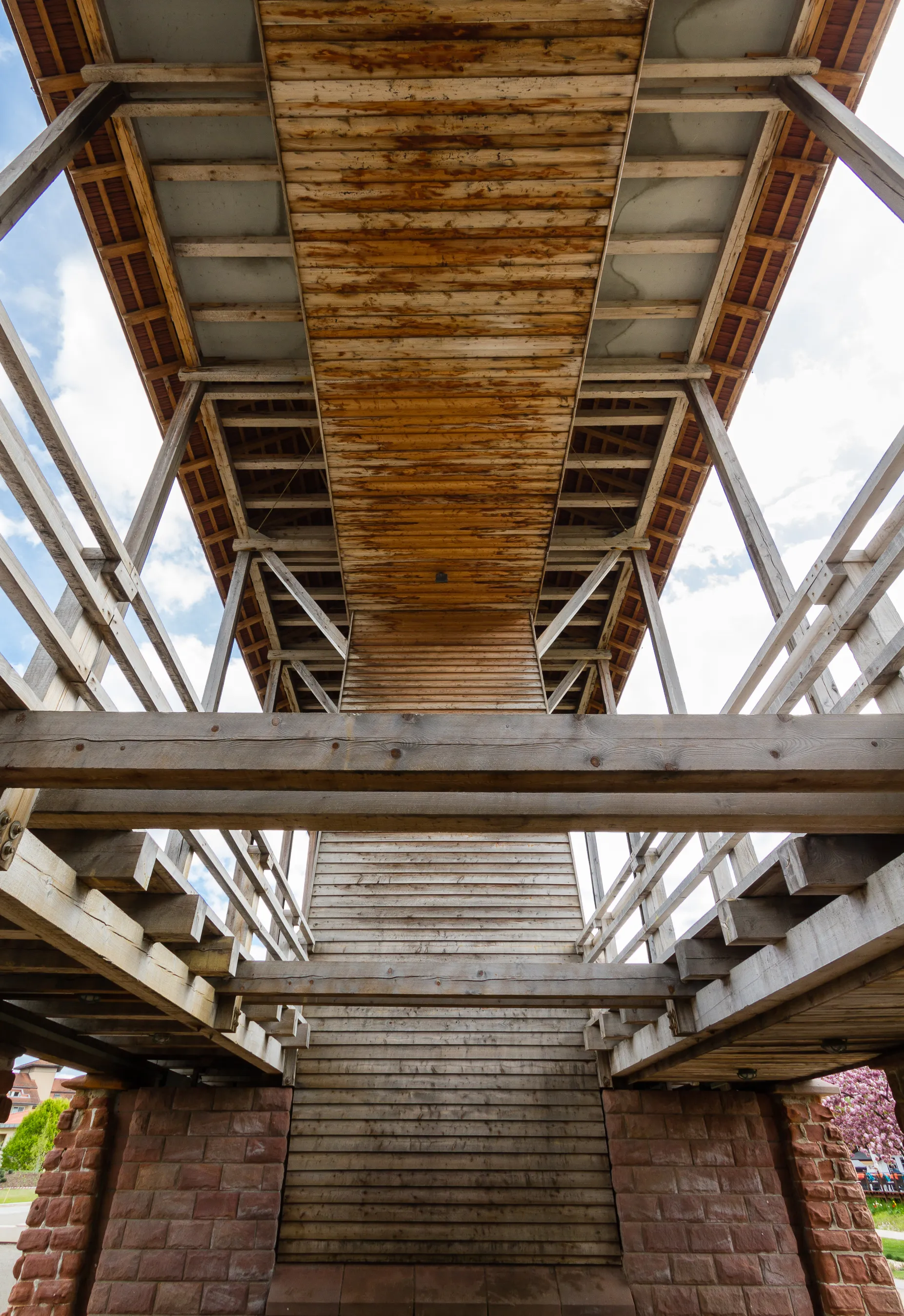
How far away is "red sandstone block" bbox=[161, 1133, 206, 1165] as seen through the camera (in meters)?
6.89

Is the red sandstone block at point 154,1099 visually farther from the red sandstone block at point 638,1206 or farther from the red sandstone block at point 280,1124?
the red sandstone block at point 638,1206

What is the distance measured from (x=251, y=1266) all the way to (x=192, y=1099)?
56.1 inches

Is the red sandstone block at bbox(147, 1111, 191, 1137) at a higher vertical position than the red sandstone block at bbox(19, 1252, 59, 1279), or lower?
higher

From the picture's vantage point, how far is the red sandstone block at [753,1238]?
6.54 metres

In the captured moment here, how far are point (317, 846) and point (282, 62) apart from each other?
767 centimetres

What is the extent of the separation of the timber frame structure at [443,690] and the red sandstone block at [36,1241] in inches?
9.6

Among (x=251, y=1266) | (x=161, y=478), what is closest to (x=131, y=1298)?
(x=251, y=1266)

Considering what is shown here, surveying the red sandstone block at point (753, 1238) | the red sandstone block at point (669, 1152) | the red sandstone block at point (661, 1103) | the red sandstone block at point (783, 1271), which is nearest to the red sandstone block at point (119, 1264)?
the red sandstone block at point (669, 1152)

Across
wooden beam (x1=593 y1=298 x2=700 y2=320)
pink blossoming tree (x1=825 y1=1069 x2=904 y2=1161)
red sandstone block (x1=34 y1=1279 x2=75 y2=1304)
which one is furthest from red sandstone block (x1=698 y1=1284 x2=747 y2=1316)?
pink blossoming tree (x1=825 y1=1069 x2=904 y2=1161)

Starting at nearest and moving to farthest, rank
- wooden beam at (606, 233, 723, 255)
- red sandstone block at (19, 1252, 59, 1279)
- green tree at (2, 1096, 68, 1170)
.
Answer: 1. red sandstone block at (19, 1252, 59, 1279)
2. wooden beam at (606, 233, 723, 255)
3. green tree at (2, 1096, 68, 1170)

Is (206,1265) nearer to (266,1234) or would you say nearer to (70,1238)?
(266,1234)

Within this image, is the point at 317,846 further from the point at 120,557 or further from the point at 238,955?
the point at 120,557

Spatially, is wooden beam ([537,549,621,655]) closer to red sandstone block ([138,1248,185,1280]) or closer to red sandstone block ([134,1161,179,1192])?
red sandstone block ([134,1161,179,1192])

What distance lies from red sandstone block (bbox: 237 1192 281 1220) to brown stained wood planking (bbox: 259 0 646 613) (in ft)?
21.5
